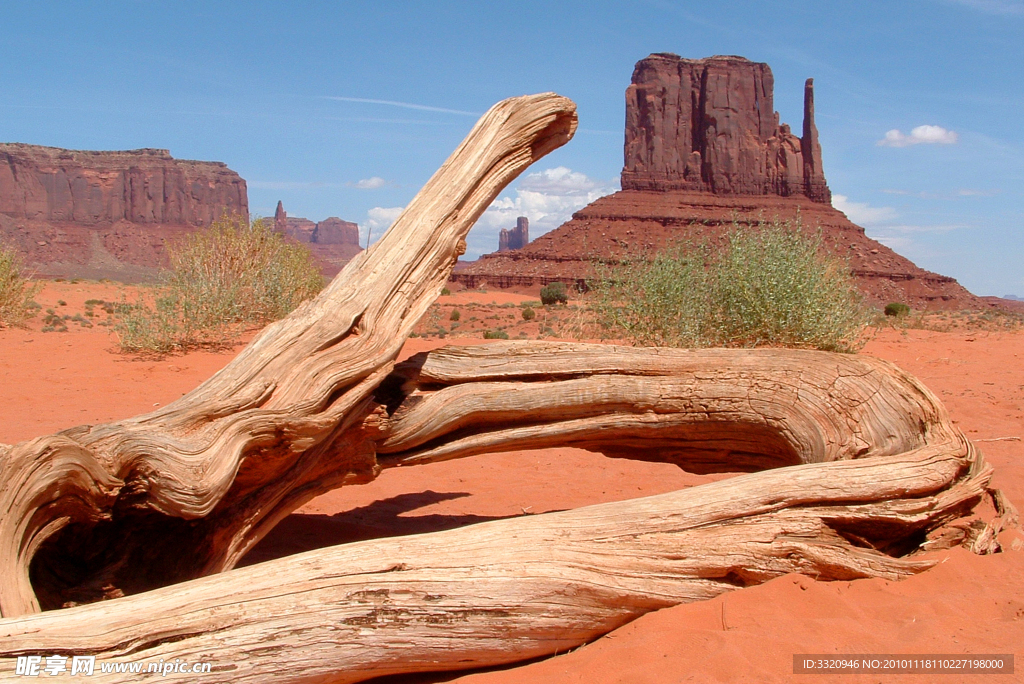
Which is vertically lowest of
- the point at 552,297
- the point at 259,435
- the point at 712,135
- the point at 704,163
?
the point at 259,435

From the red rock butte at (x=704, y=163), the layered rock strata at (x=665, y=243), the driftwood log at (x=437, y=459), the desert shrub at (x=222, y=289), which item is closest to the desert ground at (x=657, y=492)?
the driftwood log at (x=437, y=459)

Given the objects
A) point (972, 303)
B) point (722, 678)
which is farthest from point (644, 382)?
point (972, 303)

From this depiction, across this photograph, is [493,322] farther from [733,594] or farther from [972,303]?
[972,303]

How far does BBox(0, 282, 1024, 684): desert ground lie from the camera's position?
105 inches

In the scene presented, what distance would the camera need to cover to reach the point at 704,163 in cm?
7719

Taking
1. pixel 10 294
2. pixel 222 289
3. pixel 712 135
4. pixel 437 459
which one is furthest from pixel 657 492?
pixel 712 135

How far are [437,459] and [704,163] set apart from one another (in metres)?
78.3

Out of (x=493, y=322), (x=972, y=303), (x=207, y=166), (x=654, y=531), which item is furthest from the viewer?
(x=207, y=166)

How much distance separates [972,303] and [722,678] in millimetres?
69913

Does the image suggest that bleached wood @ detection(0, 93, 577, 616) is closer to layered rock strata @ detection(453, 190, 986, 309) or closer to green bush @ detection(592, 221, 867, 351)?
green bush @ detection(592, 221, 867, 351)

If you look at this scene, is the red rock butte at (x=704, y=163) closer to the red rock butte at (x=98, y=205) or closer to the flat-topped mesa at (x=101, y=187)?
the red rock butte at (x=98, y=205)

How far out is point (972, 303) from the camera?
61.2m

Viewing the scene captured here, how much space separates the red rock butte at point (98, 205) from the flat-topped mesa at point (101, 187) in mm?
127

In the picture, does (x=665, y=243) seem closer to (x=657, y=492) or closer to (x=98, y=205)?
(x=657, y=492)
